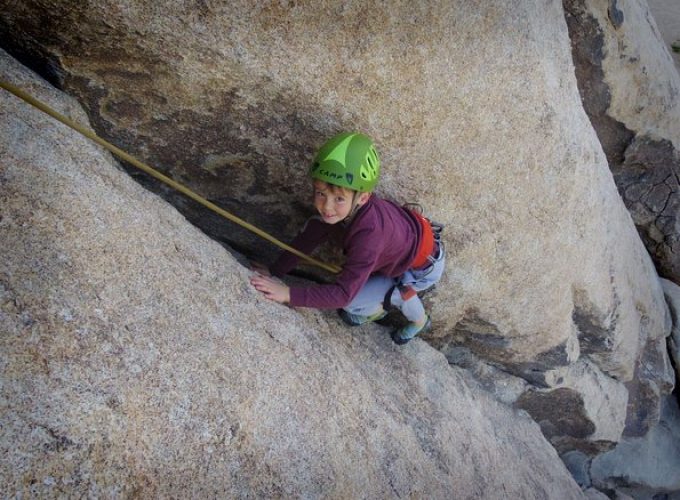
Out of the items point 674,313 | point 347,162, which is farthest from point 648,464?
point 347,162

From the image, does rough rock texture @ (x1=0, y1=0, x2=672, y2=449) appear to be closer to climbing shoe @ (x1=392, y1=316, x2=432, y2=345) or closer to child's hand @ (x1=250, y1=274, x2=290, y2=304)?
climbing shoe @ (x1=392, y1=316, x2=432, y2=345)

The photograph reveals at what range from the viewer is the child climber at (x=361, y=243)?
2.85 metres

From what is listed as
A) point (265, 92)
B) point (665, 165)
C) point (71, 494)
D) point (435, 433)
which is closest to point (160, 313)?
point (71, 494)

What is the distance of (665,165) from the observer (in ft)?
20.8

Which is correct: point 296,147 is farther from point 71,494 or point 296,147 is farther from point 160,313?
point 71,494

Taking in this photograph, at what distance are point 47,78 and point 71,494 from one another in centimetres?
225

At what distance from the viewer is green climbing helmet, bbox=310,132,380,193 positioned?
2.79 metres

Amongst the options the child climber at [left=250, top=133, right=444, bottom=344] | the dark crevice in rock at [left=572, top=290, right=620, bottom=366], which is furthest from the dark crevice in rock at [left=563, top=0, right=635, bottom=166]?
the child climber at [left=250, top=133, right=444, bottom=344]

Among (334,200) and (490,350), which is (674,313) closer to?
(490,350)

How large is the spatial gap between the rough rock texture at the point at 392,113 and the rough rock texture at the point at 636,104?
3.91ft

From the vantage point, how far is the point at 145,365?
6.95 feet

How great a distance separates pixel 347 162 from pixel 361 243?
0.56 meters

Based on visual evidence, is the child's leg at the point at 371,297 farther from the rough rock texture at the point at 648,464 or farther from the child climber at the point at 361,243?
the rough rock texture at the point at 648,464

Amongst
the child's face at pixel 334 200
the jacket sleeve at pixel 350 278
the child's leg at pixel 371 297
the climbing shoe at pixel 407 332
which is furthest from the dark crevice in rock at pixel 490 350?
the child's face at pixel 334 200
